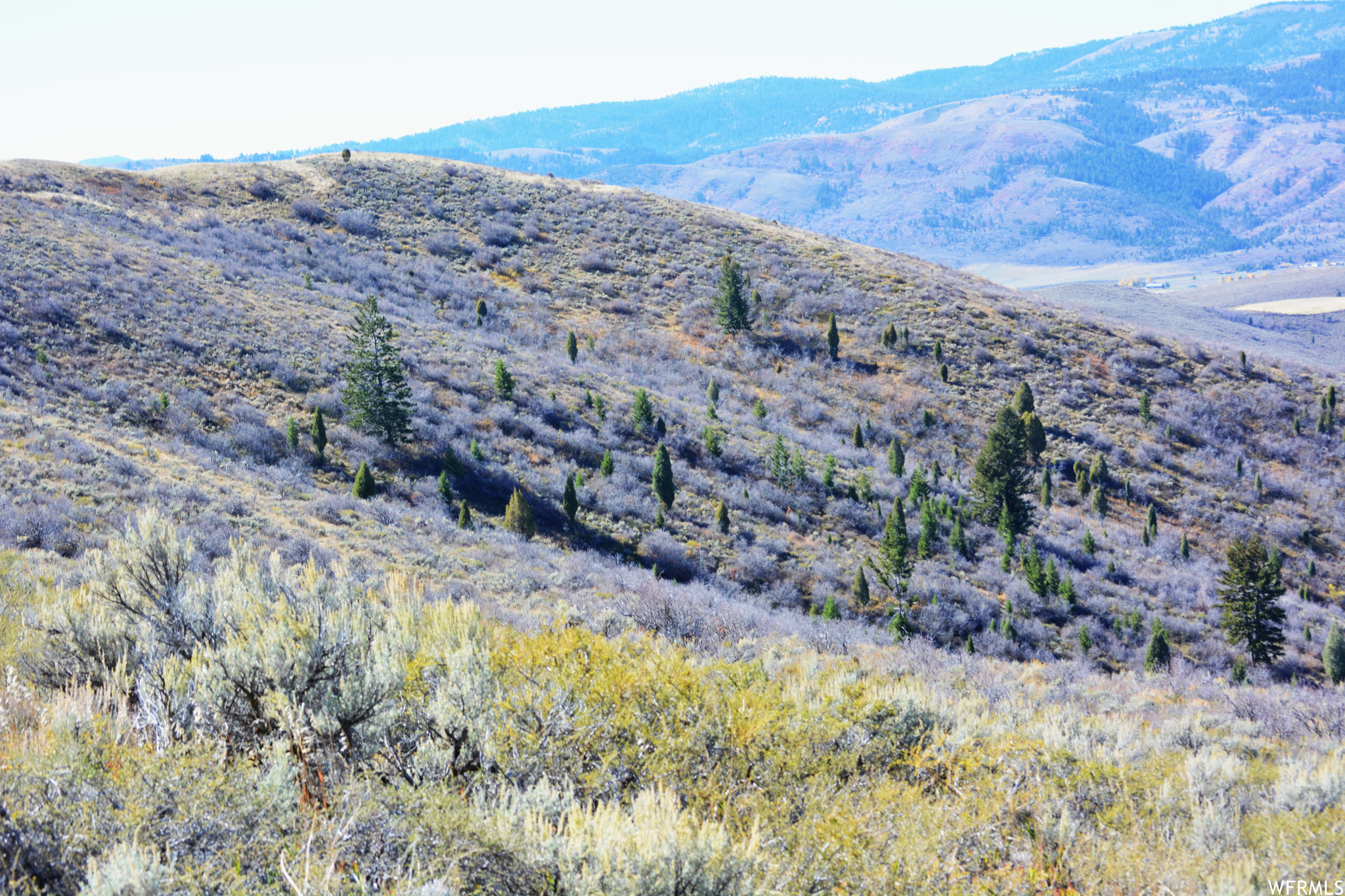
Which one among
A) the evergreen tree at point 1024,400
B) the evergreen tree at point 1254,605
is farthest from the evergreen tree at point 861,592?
the evergreen tree at point 1024,400

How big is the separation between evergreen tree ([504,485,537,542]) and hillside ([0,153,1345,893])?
90 cm

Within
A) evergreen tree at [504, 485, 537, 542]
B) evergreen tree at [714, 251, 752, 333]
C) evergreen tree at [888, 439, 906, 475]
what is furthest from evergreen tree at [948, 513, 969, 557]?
evergreen tree at [714, 251, 752, 333]

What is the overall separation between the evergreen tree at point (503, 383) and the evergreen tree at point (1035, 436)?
1070 inches

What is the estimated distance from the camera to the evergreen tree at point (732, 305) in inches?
1832

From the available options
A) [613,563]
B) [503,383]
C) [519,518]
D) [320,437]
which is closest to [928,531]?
[613,563]

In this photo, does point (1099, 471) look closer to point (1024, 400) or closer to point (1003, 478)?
point (1024, 400)

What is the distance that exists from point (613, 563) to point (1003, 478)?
802 inches

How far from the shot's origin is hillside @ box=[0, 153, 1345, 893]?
4617 mm

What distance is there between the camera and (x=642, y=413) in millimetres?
29078

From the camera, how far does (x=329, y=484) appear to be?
66.0 ft

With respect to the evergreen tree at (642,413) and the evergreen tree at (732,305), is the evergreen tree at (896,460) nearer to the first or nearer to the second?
the evergreen tree at (642,413)

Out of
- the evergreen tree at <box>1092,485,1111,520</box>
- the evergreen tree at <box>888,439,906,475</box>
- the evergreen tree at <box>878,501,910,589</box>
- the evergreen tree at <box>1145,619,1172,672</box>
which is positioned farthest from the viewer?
the evergreen tree at <box>1092,485,1111,520</box>

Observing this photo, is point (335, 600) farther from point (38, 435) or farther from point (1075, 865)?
point (38, 435)

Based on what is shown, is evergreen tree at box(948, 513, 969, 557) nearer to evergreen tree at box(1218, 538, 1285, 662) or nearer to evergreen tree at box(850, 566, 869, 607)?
evergreen tree at box(850, 566, 869, 607)
